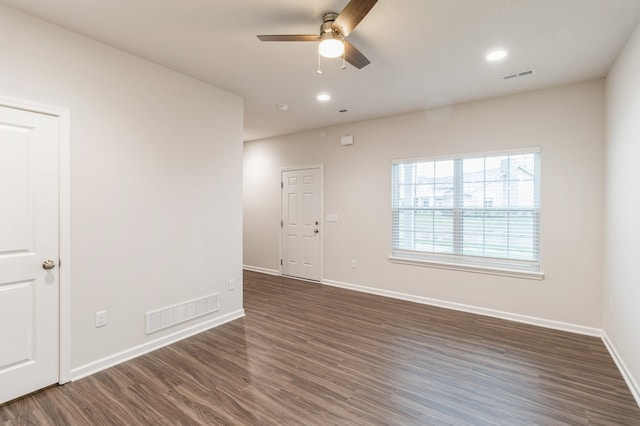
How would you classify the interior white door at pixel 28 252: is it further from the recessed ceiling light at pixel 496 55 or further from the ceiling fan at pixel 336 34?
the recessed ceiling light at pixel 496 55

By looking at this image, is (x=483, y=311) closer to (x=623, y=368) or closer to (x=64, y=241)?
(x=623, y=368)

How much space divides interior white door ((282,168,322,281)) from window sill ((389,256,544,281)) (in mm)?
1528

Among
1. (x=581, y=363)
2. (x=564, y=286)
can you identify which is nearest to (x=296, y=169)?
(x=564, y=286)

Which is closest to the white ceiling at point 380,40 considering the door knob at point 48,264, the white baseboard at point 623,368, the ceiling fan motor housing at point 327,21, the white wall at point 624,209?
the ceiling fan motor housing at point 327,21

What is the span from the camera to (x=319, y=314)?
405 cm

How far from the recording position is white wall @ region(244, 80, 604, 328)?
347 centimetres

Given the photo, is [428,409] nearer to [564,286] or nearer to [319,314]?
[319,314]

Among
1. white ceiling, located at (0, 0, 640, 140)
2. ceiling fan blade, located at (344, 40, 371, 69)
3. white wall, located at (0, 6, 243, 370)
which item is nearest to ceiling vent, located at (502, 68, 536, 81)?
white ceiling, located at (0, 0, 640, 140)

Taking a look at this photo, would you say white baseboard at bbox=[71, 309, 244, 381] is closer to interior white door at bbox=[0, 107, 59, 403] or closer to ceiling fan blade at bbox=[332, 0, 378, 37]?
interior white door at bbox=[0, 107, 59, 403]

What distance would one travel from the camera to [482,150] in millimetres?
4074

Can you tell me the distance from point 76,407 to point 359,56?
3.26 m

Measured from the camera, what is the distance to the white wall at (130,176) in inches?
95.9

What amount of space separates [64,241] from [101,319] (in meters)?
0.73

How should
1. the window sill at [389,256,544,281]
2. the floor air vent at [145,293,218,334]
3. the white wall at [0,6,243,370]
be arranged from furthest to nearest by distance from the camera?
1. the window sill at [389,256,544,281]
2. the floor air vent at [145,293,218,334]
3. the white wall at [0,6,243,370]
